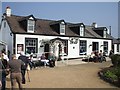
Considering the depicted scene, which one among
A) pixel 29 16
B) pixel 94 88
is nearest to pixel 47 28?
pixel 29 16

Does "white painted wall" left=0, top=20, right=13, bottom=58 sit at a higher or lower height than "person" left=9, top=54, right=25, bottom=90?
higher

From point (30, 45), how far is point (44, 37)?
2276 millimetres

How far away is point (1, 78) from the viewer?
10.9m

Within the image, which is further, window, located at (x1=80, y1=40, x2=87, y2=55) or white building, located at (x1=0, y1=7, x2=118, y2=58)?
window, located at (x1=80, y1=40, x2=87, y2=55)

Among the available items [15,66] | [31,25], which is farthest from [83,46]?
[15,66]

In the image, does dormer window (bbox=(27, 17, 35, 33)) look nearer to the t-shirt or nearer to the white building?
the white building

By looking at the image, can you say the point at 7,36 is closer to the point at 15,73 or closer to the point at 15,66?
the point at 15,66

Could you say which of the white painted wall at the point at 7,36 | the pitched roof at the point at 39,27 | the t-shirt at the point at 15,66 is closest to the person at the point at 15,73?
the t-shirt at the point at 15,66

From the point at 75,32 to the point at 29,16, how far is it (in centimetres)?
855

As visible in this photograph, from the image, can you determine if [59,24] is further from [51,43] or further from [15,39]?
[15,39]

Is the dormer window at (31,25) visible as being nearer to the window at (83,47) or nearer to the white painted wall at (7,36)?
the white painted wall at (7,36)

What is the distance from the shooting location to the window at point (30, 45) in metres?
27.7

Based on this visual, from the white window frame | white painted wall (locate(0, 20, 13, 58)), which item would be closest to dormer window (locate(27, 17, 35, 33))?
white painted wall (locate(0, 20, 13, 58))

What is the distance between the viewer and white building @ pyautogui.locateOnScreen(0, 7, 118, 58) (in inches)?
1057
